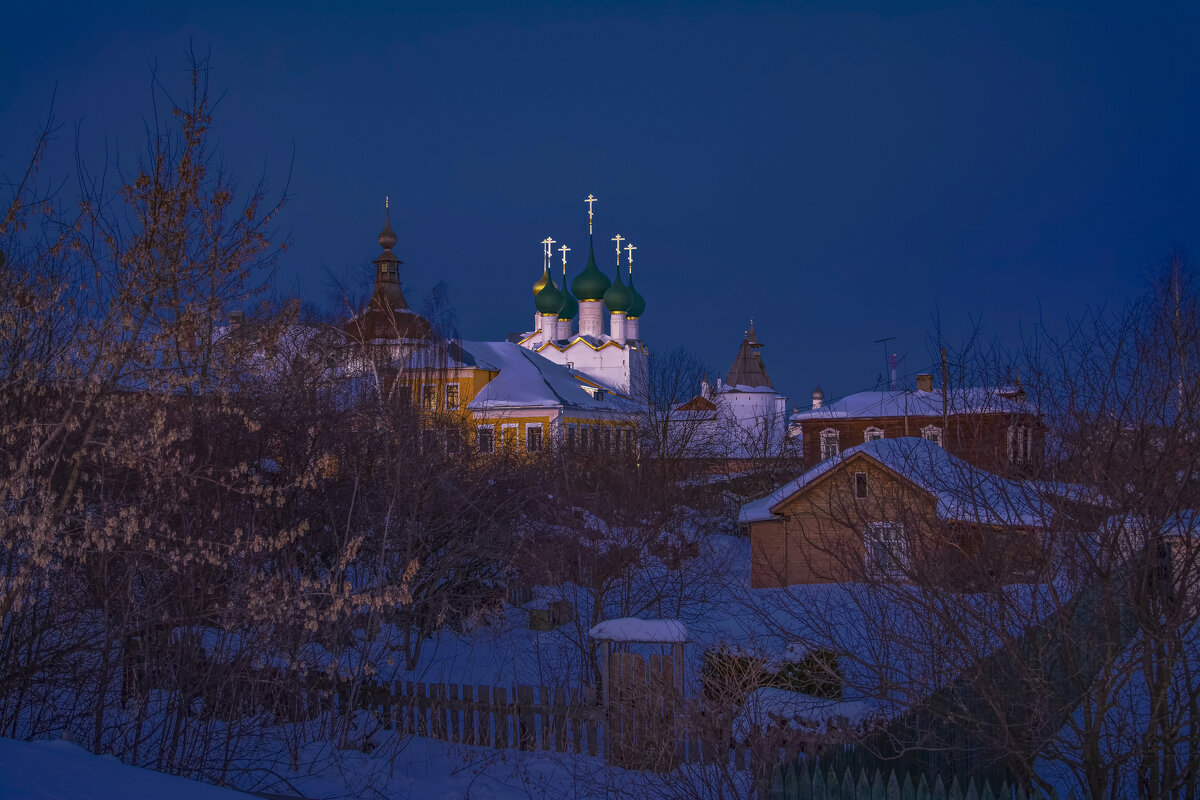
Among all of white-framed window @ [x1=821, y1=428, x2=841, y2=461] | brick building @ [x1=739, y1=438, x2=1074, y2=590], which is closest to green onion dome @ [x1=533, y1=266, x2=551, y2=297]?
white-framed window @ [x1=821, y1=428, x2=841, y2=461]

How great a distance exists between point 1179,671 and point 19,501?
7087 mm

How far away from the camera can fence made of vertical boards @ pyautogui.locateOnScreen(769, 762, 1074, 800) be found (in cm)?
542

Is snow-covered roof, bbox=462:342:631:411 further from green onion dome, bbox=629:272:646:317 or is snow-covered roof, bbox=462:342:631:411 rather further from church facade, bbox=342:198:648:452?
green onion dome, bbox=629:272:646:317

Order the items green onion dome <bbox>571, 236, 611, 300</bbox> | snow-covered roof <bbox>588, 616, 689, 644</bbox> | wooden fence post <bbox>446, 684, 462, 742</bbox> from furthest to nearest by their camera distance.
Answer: green onion dome <bbox>571, 236, 611, 300</bbox>
wooden fence post <bbox>446, 684, 462, 742</bbox>
snow-covered roof <bbox>588, 616, 689, 644</bbox>

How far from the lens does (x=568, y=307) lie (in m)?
77.2

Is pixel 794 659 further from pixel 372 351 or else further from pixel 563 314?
pixel 563 314

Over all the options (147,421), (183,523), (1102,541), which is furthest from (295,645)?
(1102,541)

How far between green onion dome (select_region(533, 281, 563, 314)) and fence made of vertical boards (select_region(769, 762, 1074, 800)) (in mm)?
71062

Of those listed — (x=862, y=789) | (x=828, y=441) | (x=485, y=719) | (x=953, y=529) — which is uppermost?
(x=828, y=441)

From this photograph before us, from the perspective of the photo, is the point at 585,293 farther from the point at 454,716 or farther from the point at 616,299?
the point at 454,716

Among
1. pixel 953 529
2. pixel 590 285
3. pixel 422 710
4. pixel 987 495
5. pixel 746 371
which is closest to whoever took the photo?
pixel 987 495

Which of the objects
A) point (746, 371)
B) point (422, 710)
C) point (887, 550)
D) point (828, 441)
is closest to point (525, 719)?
point (422, 710)

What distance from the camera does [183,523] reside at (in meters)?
7.93

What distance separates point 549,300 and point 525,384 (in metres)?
31.4
